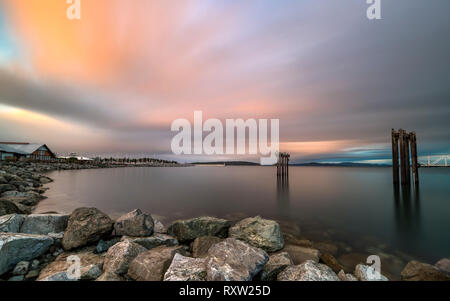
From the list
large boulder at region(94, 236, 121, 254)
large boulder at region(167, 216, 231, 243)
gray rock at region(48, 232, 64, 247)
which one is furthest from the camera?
large boulder at region(167, 216, 231, 243)

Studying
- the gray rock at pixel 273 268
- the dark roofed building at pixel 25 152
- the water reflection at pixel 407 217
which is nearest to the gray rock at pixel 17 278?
the gray rock at pixel 273 268

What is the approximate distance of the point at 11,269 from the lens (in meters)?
4.17

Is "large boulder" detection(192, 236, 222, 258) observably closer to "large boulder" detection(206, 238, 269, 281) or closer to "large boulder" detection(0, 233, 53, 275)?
"large boulder" detection(206, 238, 269, 281)

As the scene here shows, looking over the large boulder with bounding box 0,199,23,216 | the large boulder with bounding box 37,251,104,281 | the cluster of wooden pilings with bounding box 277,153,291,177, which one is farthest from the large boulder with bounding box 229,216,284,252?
the cluster of wooden pilings with bounding box 277,153,291,177

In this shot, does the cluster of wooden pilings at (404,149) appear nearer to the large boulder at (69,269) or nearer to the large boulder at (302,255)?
the large boulder at (302,255)

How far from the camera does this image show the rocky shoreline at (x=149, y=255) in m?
3.68

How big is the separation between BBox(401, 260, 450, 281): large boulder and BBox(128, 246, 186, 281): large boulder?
6.58m

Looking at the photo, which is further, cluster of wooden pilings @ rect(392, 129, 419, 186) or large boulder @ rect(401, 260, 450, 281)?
cluster of wooden pilings @ rect(392, 129, 419, 186)

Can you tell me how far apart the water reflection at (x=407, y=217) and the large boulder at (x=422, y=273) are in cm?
484

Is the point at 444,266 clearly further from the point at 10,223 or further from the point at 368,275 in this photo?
the point at 10,223

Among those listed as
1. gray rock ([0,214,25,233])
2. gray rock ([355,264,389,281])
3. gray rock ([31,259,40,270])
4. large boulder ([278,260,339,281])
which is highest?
gray rock ([0,214,25,233])

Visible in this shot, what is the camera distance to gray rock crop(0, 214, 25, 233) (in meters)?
5.27
